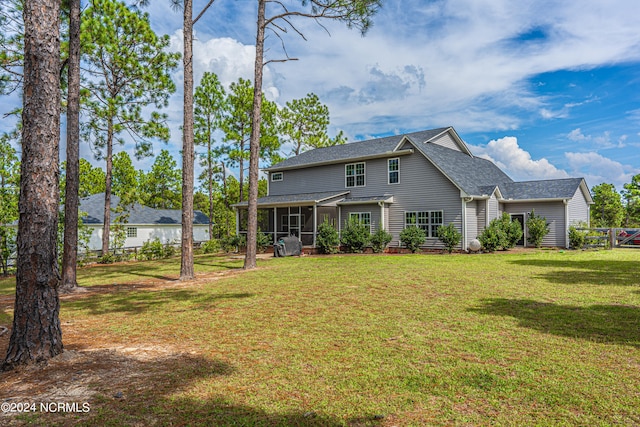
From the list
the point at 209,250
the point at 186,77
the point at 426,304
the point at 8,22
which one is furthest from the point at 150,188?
the point at 426,304

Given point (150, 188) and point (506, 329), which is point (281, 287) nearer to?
point (506, 329)

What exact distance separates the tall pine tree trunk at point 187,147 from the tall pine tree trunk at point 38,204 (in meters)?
7.02

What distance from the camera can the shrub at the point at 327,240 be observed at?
65.7 ft

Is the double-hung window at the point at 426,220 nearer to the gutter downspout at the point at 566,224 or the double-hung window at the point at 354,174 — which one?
the double-hung window at the point at 354,174

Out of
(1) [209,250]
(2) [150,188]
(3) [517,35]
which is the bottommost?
(1) [209,250]

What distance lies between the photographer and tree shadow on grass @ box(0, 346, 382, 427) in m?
3.05

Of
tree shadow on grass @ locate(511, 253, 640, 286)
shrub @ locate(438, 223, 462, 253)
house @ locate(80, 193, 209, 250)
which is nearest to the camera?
tree shadow on grass @ locate(511, 253, 640, 286)

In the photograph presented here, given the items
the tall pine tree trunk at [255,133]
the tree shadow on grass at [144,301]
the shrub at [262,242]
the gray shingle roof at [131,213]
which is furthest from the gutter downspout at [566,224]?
the gray shingle roof at [131,213]

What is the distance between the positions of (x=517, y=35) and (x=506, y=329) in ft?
49.8

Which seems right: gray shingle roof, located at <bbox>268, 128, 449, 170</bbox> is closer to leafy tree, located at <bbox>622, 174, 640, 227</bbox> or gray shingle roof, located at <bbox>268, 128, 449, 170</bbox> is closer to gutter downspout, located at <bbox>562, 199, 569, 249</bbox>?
gutter downspout, located at <bbox>562, 199, 569, 249</bbox>

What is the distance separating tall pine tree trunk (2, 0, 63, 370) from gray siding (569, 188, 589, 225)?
76.6 feet

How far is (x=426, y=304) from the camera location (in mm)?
7188

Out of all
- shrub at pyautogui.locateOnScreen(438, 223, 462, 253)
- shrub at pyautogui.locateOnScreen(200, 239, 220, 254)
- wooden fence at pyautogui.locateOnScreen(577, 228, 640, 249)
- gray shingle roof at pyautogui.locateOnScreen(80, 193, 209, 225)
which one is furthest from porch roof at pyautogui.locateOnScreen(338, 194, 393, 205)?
gray shingle roof at pyautogui.locateOnScreen(80, 193, 209, 225)

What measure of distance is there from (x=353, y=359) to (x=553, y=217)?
21.0m
